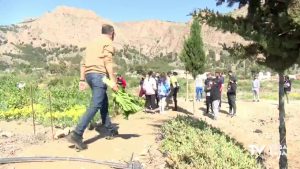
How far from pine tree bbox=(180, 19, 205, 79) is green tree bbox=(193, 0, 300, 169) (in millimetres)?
12749

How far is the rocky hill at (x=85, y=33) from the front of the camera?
455 ft

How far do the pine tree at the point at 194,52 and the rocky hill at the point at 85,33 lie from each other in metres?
104

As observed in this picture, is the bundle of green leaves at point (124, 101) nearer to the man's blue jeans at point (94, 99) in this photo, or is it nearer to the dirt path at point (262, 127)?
the man's blue jeans at point (94, 99)

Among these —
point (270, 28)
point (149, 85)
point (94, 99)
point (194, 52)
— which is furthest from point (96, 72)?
point (194, 52)

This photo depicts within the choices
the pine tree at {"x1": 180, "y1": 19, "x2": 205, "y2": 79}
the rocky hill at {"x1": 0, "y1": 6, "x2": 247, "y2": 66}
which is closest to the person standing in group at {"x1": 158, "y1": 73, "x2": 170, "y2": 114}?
the pine tree at {"x1": 180, "y1": 19, "x2": 205, "y2": 79}

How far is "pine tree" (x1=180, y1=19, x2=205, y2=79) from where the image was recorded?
2244 centimetres

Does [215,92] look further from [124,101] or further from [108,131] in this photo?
[124,101]

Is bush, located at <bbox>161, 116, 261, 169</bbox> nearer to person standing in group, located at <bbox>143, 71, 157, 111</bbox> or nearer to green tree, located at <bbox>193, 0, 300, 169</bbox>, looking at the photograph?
green tree, located at <bbox>193, 0, 300, 169</bbox>

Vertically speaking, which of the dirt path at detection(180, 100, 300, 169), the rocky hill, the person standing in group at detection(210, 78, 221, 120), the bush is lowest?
the dirt path at detection(180, 100, 300, 169)

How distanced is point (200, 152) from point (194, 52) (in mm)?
15568

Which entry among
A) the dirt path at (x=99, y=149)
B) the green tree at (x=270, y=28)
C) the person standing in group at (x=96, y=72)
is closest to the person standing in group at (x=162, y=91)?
the green tree at (x=270, y=28)

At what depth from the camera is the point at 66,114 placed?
1531 centimetres

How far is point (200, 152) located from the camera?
7113 millimetres

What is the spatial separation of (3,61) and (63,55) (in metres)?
23.4
